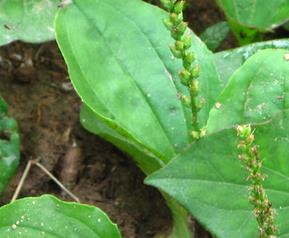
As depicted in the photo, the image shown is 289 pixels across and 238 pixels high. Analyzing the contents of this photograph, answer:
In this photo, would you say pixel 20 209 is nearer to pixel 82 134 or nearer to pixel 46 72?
pixel 82 134

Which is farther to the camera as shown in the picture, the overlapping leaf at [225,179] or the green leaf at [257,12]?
the green leaf at [257,12]

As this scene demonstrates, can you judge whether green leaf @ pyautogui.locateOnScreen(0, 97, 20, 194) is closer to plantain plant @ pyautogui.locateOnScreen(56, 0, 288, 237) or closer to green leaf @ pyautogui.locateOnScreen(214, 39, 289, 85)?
plantain plant @ pyautogui.locateOnScreen(56, 0, 288, 237)

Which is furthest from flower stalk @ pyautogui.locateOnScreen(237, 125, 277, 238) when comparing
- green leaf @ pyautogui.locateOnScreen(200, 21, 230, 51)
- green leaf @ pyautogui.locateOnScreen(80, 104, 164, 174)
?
green leaf @ pyautogui.locateOnScreen(200, 21, 230, 51)

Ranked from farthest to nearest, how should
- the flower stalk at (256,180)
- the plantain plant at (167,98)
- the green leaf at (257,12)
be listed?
the green leaf at (257,12), the plantain plant at (167,98), the flower stalk at (256,180)

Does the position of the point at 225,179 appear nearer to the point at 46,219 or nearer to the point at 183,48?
the point at 183,48

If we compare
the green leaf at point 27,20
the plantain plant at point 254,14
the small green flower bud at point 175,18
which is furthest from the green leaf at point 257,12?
the small green flower bud at point 175,18

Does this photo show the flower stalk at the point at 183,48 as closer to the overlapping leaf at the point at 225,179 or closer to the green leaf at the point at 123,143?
the overlapping leaf at the point at 225,179

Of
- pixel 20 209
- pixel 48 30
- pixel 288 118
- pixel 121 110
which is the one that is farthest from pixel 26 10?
pixel 288 118
